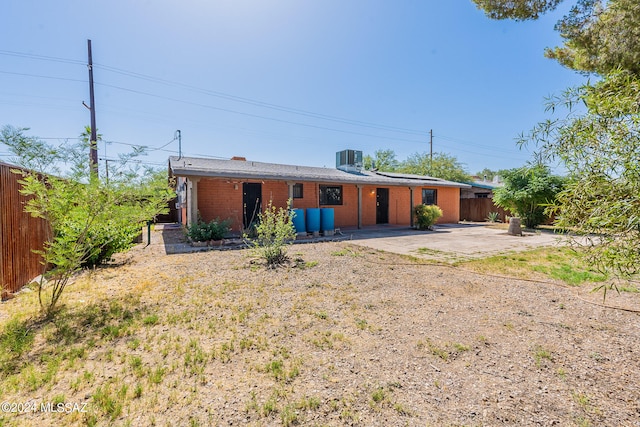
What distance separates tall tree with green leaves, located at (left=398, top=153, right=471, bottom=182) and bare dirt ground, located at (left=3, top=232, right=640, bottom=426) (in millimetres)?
30138

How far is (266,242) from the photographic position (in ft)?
20.4

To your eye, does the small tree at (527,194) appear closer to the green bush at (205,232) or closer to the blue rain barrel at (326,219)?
the blue rain barrel at (326,219)

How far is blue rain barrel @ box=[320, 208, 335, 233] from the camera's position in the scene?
10656 millimetres

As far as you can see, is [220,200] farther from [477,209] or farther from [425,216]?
[477,209]

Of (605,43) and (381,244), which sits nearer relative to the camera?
(605,43)

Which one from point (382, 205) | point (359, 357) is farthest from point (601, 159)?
point (382, 205)

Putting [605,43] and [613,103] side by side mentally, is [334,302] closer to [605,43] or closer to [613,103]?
[613,103]

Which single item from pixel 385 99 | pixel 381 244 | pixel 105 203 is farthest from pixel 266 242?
pixel 385 99

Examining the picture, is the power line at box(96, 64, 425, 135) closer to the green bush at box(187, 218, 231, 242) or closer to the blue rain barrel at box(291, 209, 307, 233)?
the green bush at box(187, 218, 231, 242)

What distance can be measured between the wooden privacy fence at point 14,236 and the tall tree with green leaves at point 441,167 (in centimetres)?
3270

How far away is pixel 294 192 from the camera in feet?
38.5

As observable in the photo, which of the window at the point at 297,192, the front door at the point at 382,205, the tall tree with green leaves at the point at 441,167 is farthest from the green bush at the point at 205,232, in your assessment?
the tall tree with green leaves at the point at 441,167

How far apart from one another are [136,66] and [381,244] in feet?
54.9

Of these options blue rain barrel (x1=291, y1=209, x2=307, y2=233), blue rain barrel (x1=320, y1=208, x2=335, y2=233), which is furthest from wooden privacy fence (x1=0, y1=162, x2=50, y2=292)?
blue rain barrel (x1=320, y1=208, x2=335, y2=233)
